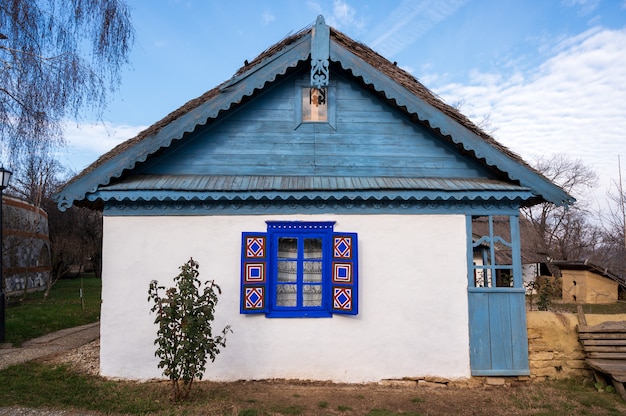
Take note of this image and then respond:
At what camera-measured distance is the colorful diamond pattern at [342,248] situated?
6.52m

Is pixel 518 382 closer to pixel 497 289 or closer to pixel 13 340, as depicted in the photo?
pixel 497 289

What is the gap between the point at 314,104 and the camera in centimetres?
712

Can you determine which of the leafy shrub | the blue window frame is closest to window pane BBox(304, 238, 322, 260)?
the blue window frame

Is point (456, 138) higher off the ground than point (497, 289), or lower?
higher

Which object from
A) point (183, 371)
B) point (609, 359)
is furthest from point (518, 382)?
point (183, 371)

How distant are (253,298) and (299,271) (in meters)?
0.79

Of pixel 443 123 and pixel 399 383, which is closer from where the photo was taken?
pixel 399 383

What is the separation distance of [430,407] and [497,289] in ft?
6.72

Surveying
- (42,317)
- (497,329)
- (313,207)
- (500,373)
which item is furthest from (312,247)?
(42,317)

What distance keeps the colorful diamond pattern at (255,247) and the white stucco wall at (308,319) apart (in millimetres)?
189

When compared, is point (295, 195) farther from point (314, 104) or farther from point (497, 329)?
point (497, 329)

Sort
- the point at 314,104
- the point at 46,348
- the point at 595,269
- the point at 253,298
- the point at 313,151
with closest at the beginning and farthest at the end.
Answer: the point at 253,298, the point at 313,151, the point at 314,104, the point at 46,348, the point at 595,269

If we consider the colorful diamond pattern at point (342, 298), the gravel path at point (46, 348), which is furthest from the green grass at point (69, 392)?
the colorful diamond pattern at point (342, 298)

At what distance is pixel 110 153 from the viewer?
7.28 meters
